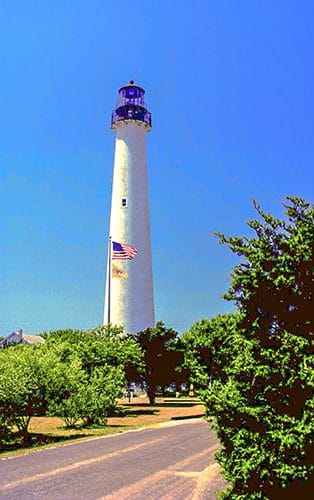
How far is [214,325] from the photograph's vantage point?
4347 cm

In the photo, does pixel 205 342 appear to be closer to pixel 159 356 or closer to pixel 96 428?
pixel 159 356

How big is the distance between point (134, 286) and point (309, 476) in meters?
38.0

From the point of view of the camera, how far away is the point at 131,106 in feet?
163

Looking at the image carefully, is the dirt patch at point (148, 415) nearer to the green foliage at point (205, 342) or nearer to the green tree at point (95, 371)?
the green tree at point (95, 371)

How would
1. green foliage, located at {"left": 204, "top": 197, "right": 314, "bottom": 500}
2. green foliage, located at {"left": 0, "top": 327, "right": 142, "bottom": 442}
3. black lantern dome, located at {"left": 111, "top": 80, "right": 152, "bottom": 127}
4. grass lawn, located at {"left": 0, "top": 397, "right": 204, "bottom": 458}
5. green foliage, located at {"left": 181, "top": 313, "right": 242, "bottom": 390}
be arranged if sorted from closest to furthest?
green foliage, located at {"left": 204, "top": 197, "right": 314, "bottom": 500} < green foliage, located at {"left": 0, "top": 327, "right": 142, "bottom": 442} < grass lawn, located at {"left": 0, "top": 397, "right": 204, "bottom": 458} < green foliage, located at {"left": 181, "top": 313, "right": 242, "bottom": 390} < black lantern dome, located at {"left": 111, "top": 80, "right": 152, "bottom": 127}

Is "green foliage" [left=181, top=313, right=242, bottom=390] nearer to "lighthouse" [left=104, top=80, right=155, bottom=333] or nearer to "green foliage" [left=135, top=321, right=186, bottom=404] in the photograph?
"green foliage" [left=135, top=321, right=186, bottom=404]

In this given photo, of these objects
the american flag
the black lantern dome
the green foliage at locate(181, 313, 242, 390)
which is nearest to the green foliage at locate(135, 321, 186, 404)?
the green foliage at locate(181, 313, 242, 390)

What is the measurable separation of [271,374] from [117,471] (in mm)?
7190

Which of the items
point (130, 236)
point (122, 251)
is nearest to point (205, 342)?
point (122, 251)

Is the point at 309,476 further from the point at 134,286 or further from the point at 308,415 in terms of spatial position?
the point at 134,286

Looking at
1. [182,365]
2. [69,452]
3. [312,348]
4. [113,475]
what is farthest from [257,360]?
[182,365]

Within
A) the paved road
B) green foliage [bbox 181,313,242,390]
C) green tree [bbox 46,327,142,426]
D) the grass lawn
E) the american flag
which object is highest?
the american flag

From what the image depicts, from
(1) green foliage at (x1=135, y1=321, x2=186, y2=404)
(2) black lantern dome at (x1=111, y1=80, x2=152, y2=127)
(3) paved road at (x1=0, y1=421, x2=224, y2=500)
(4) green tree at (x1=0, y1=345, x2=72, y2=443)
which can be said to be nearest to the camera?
Answer: (3) paved road at (x1=0, y1=421, x2=224, y2=500)

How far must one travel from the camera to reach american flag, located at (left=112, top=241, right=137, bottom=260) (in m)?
45.3
